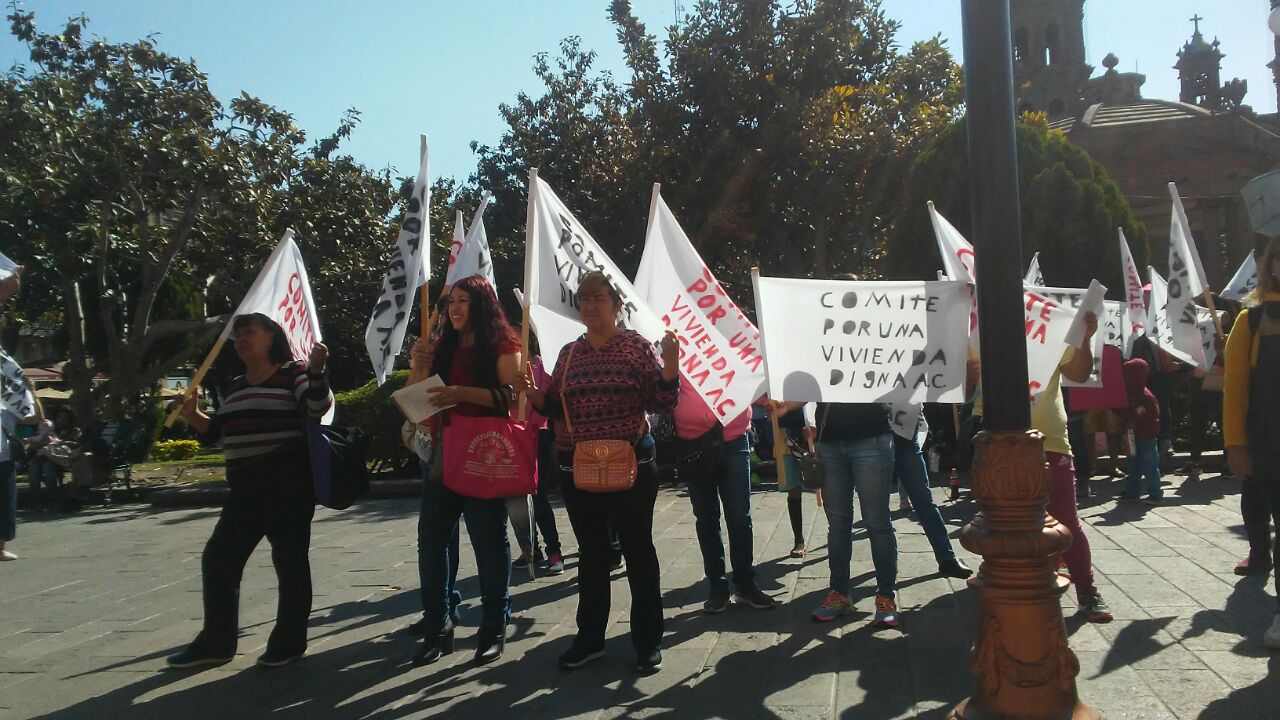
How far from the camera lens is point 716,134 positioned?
2077 cm

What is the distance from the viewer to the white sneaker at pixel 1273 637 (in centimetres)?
466

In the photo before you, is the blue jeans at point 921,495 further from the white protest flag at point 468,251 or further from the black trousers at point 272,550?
the black trousers at point 272,550

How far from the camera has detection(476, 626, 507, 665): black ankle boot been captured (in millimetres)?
4957

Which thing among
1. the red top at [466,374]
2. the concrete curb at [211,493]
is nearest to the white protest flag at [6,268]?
the red top at [466,374]

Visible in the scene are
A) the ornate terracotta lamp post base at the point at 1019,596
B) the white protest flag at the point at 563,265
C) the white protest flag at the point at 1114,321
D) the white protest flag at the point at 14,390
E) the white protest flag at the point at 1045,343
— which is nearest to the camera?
the ornate terracotta lamp post base at the point at 1019,596

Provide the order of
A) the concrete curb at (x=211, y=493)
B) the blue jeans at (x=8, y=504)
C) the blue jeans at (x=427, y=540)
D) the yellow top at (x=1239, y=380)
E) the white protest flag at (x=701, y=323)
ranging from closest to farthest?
1. the yellow top at (x=1239, y=380)
2. the blue jeans at (x=427, y=540)
3. the white protest flag at (x=701, y=323)
4. the blue jeans at (x=8, y=504)
5. the concrete curb at (x=211, y=493)

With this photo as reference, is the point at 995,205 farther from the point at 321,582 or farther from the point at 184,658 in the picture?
the point at 321,582

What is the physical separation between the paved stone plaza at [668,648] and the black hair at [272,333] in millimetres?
1464

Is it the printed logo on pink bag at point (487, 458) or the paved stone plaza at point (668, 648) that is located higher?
the printed logo on pink bag at point (487, 458)

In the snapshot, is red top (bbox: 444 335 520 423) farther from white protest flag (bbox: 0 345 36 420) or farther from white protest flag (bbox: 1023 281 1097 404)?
white protest flag (bbox: 0 345 36 420)

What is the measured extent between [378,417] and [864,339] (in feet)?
34.1

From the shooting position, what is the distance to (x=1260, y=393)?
15.8ft

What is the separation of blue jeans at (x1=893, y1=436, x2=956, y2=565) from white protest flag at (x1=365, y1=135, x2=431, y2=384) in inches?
117

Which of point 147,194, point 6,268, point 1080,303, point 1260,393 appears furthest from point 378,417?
point 1260,393
